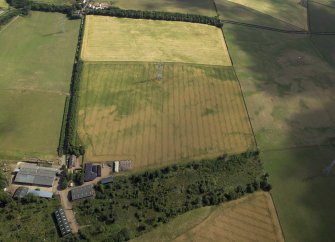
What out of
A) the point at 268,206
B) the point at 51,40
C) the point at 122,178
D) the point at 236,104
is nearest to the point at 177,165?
the point at 122,178

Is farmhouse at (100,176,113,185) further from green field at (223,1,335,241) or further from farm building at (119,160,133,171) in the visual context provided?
green field at (223,1,335,241)

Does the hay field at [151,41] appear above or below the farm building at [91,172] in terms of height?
above

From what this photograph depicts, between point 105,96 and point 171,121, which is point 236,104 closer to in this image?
point 171,121

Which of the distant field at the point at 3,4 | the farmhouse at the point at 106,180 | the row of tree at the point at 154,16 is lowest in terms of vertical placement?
the farmhouse at the point at 106,180

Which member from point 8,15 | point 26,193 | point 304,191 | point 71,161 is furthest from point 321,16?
point 26,193

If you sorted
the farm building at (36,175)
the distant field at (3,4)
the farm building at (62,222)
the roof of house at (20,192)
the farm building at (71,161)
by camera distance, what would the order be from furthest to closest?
the distant field at (3,4), the farm building at (71,161), the farm building at (36,175), the roof of house at (20,192), the farm building at (62,222)

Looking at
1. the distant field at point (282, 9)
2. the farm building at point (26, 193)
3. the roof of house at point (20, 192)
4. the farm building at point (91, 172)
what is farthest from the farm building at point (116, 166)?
the distant field at point (282, 9)

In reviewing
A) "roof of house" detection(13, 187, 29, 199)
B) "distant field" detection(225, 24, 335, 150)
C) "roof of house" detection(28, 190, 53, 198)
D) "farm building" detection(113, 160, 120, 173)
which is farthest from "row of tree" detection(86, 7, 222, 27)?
"roof of house" detection(28, 190, 53, 198)

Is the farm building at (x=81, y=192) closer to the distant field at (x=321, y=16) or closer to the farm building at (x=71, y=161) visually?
the farm building at (x=71, y=161)

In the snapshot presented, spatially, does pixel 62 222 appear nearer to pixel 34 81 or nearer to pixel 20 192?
pixel 20 192
